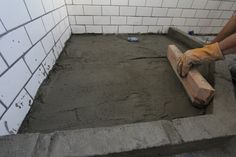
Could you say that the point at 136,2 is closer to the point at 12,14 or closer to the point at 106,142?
the point at 12,14

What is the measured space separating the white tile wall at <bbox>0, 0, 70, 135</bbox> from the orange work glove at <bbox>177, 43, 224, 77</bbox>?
43.0 inches

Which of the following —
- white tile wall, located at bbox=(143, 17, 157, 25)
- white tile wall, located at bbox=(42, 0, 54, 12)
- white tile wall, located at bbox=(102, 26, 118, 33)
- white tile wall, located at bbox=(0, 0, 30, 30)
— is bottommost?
white tile wall, located at bbox=(102, 26, 118, 33)

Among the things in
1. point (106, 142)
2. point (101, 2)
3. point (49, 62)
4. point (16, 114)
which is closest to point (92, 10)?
point (101, 2)

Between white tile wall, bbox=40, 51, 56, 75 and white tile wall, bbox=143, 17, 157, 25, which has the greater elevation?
white tile wall, bbox=143, 17, 157, 25

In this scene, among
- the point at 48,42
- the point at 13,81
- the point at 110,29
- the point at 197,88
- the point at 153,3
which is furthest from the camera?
the point at 110,29

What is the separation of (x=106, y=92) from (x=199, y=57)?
2.45 ft

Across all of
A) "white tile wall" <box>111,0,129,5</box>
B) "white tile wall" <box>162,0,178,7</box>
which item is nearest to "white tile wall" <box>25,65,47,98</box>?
"white tile wall" <box>111,0,129,5</box>

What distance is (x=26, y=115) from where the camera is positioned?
2.89 feet

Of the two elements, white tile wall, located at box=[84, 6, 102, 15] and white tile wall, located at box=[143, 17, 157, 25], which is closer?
white tile wall, located at box=[84, 6, 102, 15]

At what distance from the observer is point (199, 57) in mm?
1086

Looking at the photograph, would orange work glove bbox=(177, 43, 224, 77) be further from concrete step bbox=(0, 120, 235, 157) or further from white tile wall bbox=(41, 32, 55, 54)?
white tile wall bbox=(41, 32, 55, 54)

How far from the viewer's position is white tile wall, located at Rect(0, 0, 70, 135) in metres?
0.72

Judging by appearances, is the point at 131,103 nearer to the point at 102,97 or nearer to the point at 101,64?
the point at 102,97

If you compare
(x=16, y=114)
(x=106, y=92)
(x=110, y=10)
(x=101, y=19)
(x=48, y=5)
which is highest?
(x=48, y=5)
